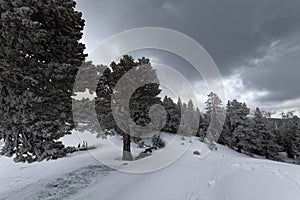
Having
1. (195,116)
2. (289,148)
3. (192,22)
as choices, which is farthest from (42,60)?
(289,148)

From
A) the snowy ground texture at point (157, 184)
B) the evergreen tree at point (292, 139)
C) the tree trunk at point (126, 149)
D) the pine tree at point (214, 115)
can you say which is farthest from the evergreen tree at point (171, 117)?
the snowy ground texture at point (157, 184)

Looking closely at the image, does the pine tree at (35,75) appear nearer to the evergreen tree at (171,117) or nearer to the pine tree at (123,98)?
the pine tree at (123,98)

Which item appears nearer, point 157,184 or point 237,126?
point 157,184

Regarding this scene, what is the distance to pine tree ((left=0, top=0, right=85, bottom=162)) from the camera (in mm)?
5330

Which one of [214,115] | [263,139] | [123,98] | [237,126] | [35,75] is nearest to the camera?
[35,75]

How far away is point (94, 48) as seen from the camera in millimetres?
10703

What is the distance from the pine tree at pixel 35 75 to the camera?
5.33m

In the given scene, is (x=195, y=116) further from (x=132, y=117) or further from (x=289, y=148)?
(x=132, y=117)

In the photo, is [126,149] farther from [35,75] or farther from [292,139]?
[292,139]

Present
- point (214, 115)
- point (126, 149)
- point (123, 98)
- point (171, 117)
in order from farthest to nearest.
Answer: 1. point (171, 117)
2. point (214, 115)
3. point (126, 149)
4. point (123, 98)

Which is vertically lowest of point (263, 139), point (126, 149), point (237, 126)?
point (126, 149)

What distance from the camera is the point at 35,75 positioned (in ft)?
19.8

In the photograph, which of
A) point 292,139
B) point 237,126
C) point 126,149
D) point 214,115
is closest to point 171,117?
point 214,115

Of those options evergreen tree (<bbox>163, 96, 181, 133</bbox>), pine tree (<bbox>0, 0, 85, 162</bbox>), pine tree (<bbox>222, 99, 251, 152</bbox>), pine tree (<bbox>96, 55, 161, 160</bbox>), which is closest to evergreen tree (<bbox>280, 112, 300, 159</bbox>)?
pine tree (<bbox>222, 99, 251, 152</bbox>)
